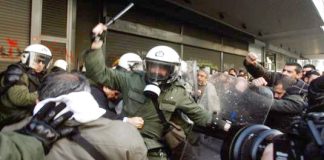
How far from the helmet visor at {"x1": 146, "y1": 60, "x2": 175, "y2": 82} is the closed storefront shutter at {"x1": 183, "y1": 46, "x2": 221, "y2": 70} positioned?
9.38 meters

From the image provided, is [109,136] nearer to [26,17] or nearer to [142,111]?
[142,111]

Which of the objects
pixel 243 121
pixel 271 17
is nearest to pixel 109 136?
pixel 243 121

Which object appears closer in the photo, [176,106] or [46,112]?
[46,112]

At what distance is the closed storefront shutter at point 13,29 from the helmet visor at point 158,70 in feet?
14.7

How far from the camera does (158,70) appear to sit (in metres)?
3.32

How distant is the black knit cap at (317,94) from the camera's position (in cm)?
185

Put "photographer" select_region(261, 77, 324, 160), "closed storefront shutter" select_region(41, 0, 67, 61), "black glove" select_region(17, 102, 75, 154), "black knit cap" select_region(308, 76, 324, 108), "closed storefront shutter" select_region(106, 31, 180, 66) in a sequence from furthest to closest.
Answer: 1. "closed storefront shutter" select_region(106, 31, 180, 66)
2. "closed storefront shutter" select_region(41, 0, 67, 61)
3. "black knit cap" select_region(308, 76, 324, 108)
4. "black glove" select_region(17, 102, 75, 154)
5. "photographer" select_region(261, 77, 324, 160)

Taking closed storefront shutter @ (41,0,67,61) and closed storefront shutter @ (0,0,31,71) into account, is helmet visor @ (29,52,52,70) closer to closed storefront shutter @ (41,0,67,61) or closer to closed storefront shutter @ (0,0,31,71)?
closed storefront shutter @ (0,0,31,71)

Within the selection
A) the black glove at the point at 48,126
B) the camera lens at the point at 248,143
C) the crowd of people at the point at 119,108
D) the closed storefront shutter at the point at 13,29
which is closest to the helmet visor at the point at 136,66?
the crowd of people at the point at 119,108

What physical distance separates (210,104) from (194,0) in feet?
29.1

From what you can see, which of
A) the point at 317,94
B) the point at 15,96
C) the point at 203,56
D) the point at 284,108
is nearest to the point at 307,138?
the point at 317,94

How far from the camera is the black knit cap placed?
6.08 ft

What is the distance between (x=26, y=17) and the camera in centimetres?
729

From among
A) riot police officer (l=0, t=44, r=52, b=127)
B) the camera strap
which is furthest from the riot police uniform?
the camera strap
